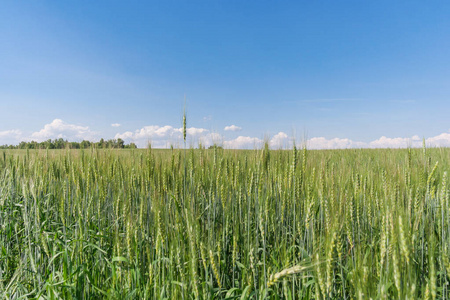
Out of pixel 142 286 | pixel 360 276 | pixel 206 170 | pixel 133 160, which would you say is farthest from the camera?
pixel 133 160

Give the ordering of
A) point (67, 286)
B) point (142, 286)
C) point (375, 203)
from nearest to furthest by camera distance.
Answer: point (67, 286), point (142, 286), point (375, 203)

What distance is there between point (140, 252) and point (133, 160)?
77.7 inches

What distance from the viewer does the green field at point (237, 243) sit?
1229mm

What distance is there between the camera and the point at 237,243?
2111mm

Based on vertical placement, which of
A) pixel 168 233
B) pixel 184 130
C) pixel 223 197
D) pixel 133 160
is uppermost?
pixel 184 130

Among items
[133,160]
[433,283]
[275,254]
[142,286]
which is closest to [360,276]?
[433,283]

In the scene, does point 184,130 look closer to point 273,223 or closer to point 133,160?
point 273,223

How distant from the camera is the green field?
1.23 metres

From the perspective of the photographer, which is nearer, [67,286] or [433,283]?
[433,283]

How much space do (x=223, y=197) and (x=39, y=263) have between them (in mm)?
1630

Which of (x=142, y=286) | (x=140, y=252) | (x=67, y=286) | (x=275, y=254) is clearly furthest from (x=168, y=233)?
(x=275, y=254)

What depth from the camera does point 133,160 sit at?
3.59 meters

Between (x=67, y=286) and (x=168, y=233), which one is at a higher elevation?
(x=168, y=233)

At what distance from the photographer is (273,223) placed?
7.00 feet
